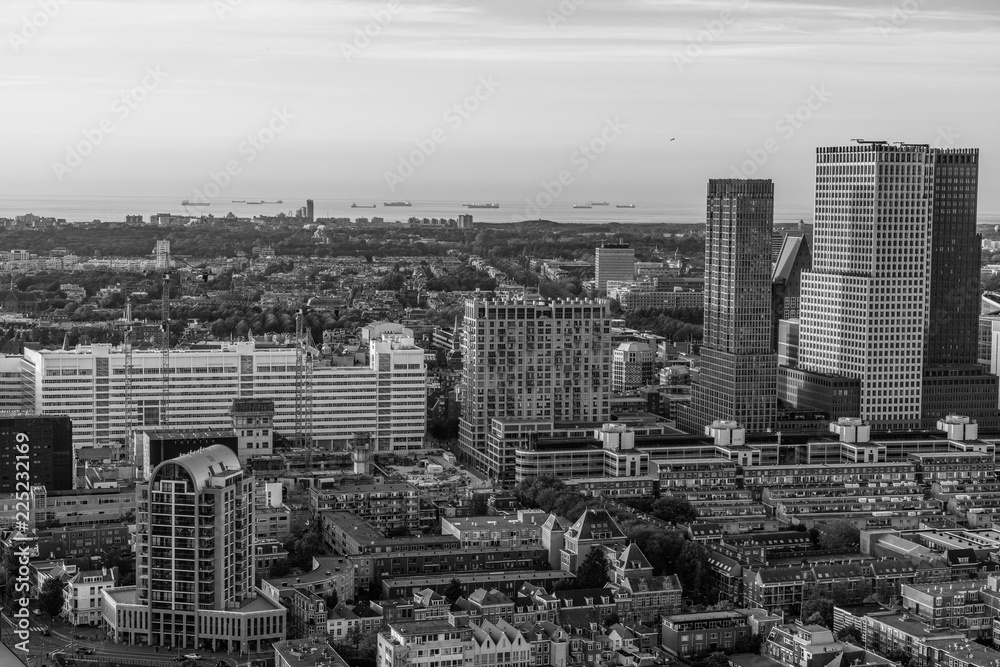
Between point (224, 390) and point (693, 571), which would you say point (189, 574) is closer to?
point (693, 571)

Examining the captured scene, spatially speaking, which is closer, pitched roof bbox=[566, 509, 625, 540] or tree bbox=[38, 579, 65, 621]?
tree bbox=[38, 579, 65, 621]

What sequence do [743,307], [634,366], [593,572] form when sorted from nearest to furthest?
[593,572] < [743,307] < [634,366]

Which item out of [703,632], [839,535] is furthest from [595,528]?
[839,535]

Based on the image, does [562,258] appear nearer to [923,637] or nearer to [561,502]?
[561,502]

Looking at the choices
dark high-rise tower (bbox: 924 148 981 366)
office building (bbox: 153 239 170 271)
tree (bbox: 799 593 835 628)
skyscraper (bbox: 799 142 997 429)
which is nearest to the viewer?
tree (bbox: 799 593 835 628)

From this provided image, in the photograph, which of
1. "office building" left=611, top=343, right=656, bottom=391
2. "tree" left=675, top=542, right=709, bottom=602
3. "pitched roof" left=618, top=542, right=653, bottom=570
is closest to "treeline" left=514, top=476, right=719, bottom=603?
"tree" left=675, top=542, right=709, bottom=602

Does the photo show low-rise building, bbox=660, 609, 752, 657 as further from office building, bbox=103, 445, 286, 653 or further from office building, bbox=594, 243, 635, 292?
office building, bbox=594, 243, 635, 292

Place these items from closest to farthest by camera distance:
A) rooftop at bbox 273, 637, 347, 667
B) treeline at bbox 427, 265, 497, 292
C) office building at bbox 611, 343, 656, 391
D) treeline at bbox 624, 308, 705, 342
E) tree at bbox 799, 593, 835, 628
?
rooftop at bbox 273, 637, 347, 667, tree at bbox 799, 593, 835, 628, office building at bbox 611, 343, 656, 391, treeline at bbox 624, 308, 705, 342, treeline at bbox 427, 265, 497, 292
